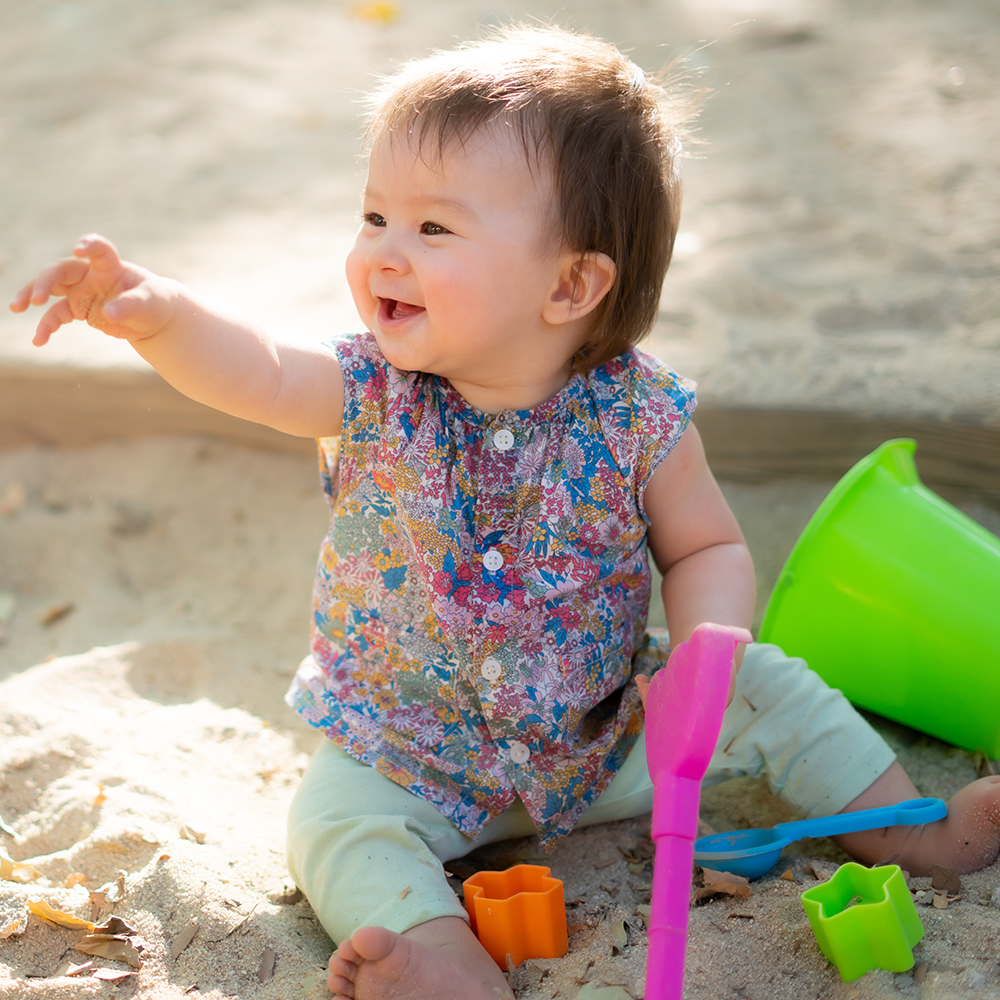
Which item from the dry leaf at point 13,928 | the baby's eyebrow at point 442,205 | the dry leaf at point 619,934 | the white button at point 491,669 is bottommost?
the dry leaf at point 619,934

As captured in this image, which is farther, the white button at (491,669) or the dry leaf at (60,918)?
the white button at (491,669)

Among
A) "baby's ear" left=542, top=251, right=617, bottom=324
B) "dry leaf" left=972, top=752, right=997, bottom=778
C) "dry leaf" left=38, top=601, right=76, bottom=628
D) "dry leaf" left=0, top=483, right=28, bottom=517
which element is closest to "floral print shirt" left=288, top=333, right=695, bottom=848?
"baby's ear" left=542, top=251, right=617, bottom=324

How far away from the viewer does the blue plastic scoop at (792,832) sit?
1312 millimetres

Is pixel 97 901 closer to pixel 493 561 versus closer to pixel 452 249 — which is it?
pixel 493 561

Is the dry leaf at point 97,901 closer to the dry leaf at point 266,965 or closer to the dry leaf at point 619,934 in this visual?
the dry leaf at point 266,965

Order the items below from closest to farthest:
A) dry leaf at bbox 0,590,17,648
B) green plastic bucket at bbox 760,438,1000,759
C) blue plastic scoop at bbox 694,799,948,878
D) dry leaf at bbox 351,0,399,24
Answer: blue plastic scoop at bbox 694,799,948,878 → green plastic bucket at bbox 760,438,1000,759 → dry leaf at bbox 0,590,17,648 → dry leaf at bbox 351,0,399,24

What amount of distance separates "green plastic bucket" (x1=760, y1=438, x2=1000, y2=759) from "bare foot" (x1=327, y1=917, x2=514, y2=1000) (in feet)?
2.39

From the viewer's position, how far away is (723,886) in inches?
50.4

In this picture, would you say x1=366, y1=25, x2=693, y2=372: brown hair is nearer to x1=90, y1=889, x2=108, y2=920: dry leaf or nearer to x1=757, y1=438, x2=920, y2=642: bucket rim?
x1=757, y1=438, x2=920, y2=642: bucket rim

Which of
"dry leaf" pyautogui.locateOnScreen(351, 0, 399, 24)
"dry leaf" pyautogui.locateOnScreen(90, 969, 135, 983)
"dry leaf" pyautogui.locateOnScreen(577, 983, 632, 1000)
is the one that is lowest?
"dry leaf" pyautogui.locateOnScreen(90, 969, 135, 983)

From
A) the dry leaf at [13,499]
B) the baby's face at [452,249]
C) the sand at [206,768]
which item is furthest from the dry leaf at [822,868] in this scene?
the dry leaf at [13,499]

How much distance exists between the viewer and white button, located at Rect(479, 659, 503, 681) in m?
1.32

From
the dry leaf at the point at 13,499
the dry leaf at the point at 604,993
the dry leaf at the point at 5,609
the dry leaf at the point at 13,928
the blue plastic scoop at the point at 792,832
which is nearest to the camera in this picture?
the dry leaf at the point at 604,993

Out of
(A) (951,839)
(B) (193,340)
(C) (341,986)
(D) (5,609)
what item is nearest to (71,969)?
(C) (341,986)
